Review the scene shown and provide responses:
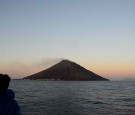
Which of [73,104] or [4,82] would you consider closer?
[4,82]

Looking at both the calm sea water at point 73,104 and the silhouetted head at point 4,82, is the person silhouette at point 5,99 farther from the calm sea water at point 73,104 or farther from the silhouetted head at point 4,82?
the calm sea water at point 73,104

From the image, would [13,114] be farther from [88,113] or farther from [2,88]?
[88,113]

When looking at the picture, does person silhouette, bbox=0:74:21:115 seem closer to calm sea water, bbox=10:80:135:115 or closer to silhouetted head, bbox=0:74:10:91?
silhouetted head, bbox=0:74:10:91

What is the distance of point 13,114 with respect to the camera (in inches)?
164

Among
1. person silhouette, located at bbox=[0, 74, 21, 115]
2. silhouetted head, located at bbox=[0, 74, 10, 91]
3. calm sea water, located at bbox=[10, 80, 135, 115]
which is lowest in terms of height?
calm sea water, located at bbox=[10, 80, 135, 115]

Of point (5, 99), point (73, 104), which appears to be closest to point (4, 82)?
point (5, 99)

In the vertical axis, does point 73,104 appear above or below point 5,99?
below

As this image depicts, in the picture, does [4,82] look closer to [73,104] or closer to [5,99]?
[5,99]

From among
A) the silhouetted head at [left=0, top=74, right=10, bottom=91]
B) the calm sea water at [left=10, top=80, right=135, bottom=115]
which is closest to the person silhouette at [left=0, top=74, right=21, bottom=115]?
the silhouetted head at [left=0, top=74, right=10, bottom=91]

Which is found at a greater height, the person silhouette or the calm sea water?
the person silhouette

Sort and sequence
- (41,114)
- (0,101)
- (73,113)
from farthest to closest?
(73,113)
(41,114)
(0,101)

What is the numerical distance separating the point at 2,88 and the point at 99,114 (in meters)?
27.2

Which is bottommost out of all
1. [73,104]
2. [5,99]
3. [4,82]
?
[73,104]

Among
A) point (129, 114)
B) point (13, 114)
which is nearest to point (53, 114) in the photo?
point (129, 114)
